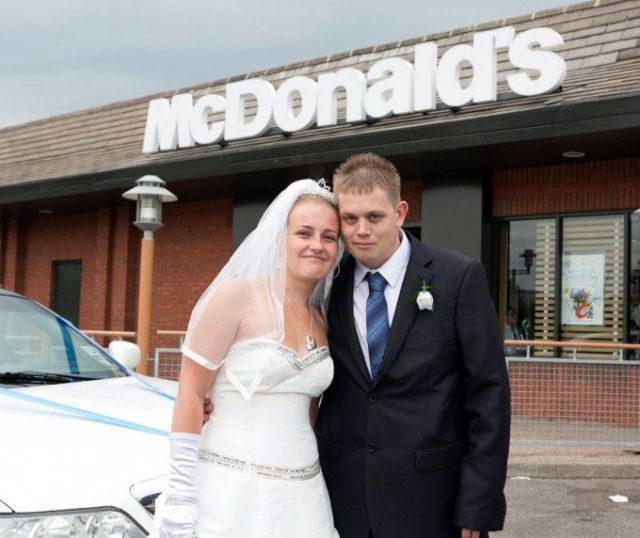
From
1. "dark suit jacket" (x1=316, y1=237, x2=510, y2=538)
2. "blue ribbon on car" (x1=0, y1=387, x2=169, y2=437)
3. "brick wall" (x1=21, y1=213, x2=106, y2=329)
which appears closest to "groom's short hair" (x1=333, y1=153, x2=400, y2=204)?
"dark suit jacket" (x1=316, y1=237, x2=510, y2=538)

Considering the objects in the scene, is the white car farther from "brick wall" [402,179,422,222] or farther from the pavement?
"brick wall" [402,179,422,222]

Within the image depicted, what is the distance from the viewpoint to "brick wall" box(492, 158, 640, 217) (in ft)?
37.6

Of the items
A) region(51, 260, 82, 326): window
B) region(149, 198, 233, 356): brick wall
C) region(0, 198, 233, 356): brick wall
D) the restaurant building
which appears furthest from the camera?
region(51, 260, 82, 326): window

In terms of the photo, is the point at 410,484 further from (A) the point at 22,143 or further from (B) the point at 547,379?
(A) the point at 22,143

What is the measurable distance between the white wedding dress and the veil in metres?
0.07

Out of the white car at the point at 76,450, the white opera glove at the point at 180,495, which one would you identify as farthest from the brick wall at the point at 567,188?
the white opera glove at the point at 180,495

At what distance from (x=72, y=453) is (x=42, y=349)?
60.6 inches

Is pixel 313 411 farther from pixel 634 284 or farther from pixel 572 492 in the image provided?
pixel 634 284

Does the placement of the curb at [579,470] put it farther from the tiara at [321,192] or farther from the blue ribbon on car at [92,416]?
the tiara at [321,192]

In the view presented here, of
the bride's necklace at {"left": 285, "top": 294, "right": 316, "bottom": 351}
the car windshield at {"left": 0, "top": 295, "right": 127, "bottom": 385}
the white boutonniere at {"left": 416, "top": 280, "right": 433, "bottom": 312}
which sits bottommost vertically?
the car windshield at {"left": 0, "top": 295, "right": 127, "bottom": 385}

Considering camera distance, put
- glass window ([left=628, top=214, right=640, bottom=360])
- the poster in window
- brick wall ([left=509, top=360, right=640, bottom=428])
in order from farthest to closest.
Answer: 1. the poster in window
2. glass window ([left=628, top=214, right=640, bottom=360])
3. brick wall ([left=509, top=360, right=640, bottom=428])

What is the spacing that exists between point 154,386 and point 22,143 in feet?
57.8

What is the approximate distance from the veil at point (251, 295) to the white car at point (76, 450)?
1.43ft

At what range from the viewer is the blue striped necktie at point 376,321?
2.83m
